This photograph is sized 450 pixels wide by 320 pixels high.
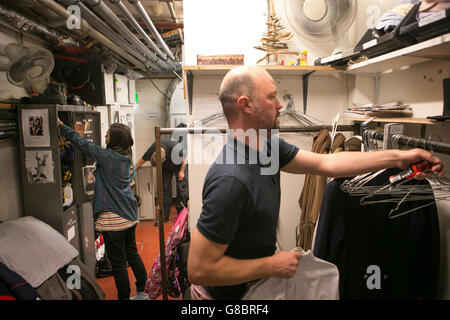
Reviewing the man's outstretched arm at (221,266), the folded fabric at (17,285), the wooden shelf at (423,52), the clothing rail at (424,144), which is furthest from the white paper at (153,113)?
the man's outstretched arm at (221,266)

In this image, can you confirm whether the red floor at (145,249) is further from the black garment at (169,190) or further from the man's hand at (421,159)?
the man's hand at (421,159)

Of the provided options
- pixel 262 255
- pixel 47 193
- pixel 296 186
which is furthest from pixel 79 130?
pixel 262 255

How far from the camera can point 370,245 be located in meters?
1.27

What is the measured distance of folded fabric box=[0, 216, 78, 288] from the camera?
1.83 meters

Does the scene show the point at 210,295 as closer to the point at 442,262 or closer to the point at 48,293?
the point at 442,262

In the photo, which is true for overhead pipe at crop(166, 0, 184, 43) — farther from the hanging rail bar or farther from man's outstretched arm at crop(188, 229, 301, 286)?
man's outstretched arm at crop(188, 229, 301, 286)

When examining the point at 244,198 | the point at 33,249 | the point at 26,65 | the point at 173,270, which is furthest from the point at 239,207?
the point at 26,65

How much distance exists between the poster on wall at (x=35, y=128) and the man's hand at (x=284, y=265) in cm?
216

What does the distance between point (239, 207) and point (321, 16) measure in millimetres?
1703

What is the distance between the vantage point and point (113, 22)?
7.93 ft

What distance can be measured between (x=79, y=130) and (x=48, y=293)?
1.49 meters

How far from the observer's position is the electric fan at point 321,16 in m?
1.95

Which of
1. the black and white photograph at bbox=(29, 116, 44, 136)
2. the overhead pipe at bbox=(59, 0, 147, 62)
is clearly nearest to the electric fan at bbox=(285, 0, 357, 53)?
the overhead pipe at bbox=(59, 0, 147, 62)

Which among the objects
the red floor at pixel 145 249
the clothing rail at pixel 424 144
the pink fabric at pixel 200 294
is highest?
the clothing rail at pixel 424 144
